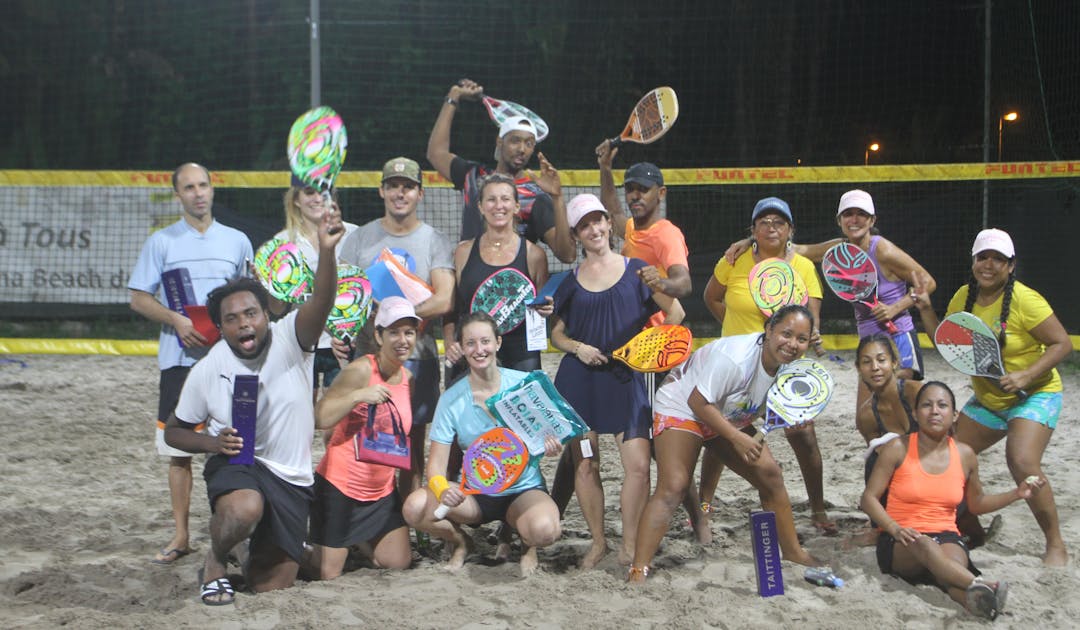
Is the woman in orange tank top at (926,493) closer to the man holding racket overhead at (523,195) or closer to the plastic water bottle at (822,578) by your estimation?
the plastic water bottle at (822,578)

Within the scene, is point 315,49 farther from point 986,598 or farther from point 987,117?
point 986,598

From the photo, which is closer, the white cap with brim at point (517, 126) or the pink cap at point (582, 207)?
the pink cap at point (582, 207)

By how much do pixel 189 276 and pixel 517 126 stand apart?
1.66 metres

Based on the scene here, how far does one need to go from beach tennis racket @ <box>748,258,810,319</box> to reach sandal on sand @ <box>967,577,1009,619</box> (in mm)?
1399

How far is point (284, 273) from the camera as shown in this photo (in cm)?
466

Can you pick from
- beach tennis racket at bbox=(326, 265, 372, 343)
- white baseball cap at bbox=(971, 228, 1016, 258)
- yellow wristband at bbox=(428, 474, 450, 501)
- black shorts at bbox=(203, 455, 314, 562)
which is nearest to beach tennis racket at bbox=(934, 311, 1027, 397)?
white baseball cap at bbox=(971, 228, 1016, 258)

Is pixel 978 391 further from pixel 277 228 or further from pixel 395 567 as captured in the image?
pixel 277 228

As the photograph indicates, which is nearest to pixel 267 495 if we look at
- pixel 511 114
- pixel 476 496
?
pixel 476 496

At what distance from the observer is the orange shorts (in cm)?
431

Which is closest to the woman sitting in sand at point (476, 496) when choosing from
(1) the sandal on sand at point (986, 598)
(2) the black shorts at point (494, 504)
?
(2) the black shorts at point (494, 504)

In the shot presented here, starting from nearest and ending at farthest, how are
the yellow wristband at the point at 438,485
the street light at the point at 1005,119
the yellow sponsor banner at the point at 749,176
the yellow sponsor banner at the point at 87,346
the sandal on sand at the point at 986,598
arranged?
1. the sandal on sand at the point at 986,598
2. the yellow wristband at the point at 438,485
3. the yellow sponsor banner at the point at 749,176
4. the yellow sponsor banner at the point at 87,346
5. the street light at the point at 1005,119

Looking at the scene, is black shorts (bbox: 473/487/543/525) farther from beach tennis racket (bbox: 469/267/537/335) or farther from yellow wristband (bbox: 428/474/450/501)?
beach tennis racket (bbox: 469/267/537/335)

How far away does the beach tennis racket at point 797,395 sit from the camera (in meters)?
4.16

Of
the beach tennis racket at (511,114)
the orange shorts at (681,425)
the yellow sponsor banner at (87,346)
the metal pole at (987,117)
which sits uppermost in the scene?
the metal pole at (987,117)
